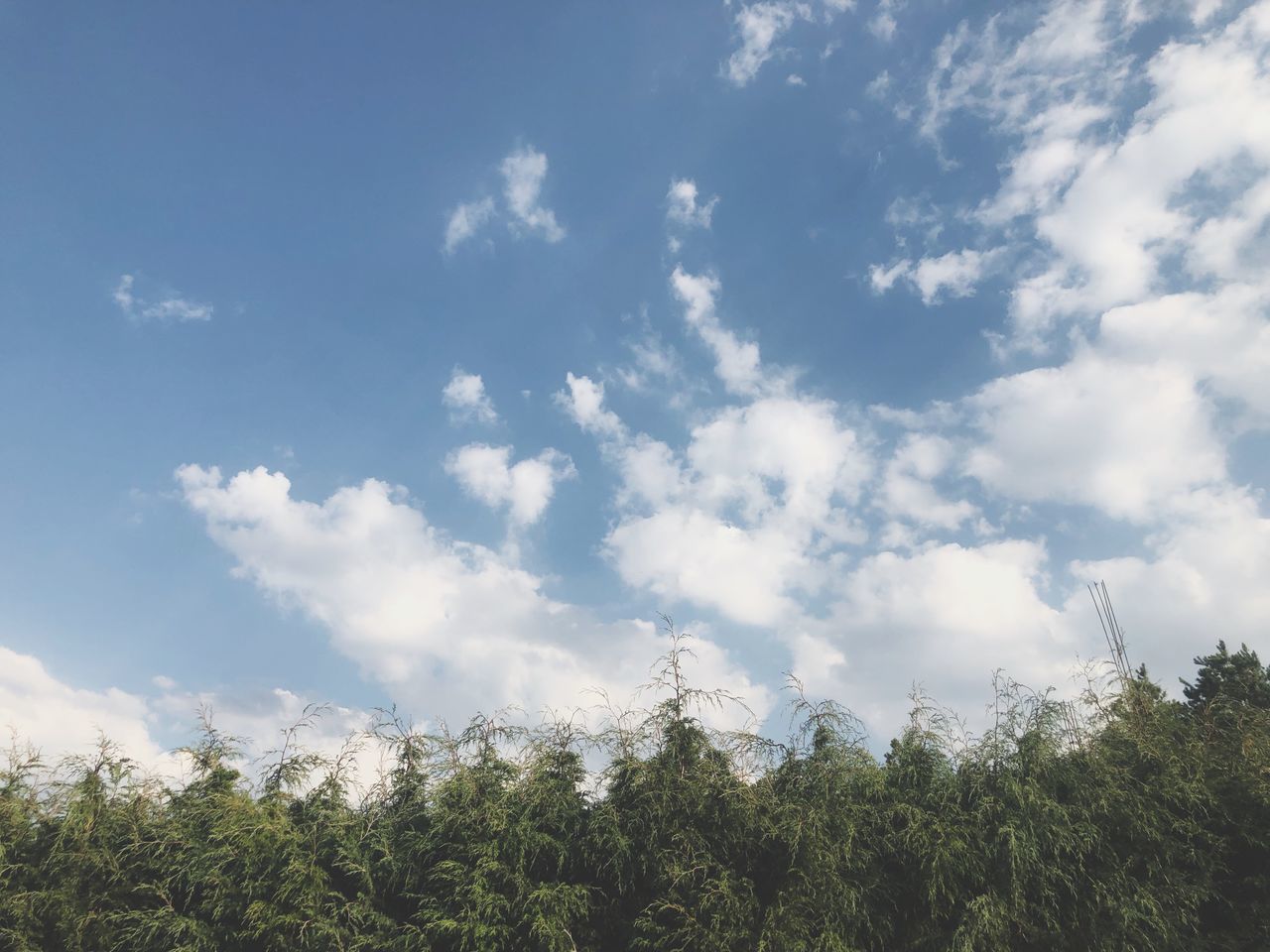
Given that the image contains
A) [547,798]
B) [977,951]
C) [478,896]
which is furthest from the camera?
[547,798]

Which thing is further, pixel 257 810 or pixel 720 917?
pixel 257 810

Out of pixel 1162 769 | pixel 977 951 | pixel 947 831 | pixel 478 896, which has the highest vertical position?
pixel 1162 769

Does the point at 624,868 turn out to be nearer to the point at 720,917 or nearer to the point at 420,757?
the point at 720,917

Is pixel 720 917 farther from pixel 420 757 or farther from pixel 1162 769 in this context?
pixel 1162 769

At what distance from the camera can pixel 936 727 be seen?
848 centimetres

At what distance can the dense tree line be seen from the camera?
7371 mm

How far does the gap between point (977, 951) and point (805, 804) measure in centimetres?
183

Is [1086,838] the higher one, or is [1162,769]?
[1162,769]

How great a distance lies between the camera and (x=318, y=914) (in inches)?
311

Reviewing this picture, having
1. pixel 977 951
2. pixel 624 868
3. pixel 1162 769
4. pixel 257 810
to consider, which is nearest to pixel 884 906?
pixel 977 951

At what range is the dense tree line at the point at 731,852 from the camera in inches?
290

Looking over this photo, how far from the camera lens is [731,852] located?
25.8ft

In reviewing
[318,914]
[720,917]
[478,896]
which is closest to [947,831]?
[720,917]

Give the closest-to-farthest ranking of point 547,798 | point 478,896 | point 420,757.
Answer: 1. point 478,896
2. point 547,798
3. point 420,757
